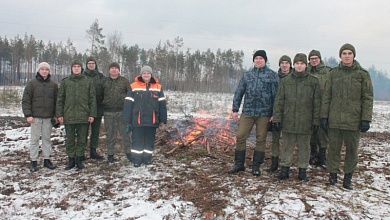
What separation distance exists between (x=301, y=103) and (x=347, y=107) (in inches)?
29.1

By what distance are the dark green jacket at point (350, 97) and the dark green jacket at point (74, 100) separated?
482 cm

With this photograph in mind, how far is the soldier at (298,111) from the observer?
489 centimetres

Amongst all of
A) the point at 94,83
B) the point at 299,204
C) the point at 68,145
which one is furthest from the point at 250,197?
the point at 94,83

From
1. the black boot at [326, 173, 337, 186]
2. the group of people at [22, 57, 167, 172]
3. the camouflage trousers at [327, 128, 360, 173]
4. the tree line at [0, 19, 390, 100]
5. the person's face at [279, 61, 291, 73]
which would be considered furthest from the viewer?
the tree line at [0, 19, 390, 100]

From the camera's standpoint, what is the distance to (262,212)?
3.80m

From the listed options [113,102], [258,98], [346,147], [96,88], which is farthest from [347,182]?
[96,88]

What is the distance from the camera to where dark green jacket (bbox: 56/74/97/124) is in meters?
5.59

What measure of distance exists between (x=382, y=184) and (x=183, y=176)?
3.77 meters

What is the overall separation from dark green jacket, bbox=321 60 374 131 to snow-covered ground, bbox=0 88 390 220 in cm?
120

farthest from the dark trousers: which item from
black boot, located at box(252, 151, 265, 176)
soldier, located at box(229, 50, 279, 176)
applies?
black boot, located at box(252, 151, 265, 176)

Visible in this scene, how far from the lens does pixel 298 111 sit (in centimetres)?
492

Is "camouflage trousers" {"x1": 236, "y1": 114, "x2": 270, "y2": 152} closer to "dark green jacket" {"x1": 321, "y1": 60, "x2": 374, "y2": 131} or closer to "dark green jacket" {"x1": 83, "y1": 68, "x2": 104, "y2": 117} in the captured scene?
"dark green jacket" {"x1": 321, "y1": 60, "x2": 374, "y2": 131}

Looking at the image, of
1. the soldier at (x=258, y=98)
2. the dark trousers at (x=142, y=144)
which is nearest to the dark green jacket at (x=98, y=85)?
the dark trousers at (x=142, y=144)

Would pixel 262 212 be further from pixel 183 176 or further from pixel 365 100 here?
pixel 365 100
